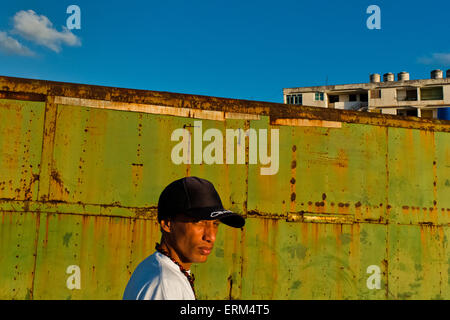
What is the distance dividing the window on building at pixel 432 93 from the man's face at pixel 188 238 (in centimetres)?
5380

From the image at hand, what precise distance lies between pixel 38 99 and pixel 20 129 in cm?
42

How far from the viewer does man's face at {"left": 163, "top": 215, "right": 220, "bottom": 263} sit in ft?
5.36

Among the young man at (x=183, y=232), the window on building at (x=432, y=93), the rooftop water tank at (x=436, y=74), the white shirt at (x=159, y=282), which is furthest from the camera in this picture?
the rooftop water tank at (x=436, y=74)

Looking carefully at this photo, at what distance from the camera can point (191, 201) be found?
1.58 metres

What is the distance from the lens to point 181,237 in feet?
5.39

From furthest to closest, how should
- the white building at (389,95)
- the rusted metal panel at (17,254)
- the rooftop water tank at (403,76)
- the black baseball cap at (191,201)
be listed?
the rooftop water tank at (403,76) < the white building at (389,95) < the rusted metal panel at (17,254) < the black baseball cap at (191,201)

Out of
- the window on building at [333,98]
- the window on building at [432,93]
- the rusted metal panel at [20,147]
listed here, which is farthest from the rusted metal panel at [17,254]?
the window on building at [432,93]

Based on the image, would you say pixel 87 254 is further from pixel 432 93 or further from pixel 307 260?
pixel 432 93

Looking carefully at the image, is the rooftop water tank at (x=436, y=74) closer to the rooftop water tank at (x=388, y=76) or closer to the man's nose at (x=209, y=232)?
the rooftop water tank at (x=388, y=76)

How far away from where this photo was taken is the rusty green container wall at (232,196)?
4.13m

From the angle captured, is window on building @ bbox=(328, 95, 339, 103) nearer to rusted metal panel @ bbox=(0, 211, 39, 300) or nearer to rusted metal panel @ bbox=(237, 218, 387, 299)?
rusted metal panel @ bbox=(237, 218, 387, 299)

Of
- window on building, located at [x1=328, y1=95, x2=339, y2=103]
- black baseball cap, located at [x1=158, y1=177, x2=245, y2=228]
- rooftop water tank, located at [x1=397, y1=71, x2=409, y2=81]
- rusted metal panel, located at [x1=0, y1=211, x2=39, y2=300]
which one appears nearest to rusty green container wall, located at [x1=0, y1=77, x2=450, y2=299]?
rusted metal panel, located at [x1=0, y1=211, x2=39, y2=300]

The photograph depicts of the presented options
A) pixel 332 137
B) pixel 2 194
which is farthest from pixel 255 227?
pixel 2 194

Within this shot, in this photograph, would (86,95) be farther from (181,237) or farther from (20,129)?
(181,237)
